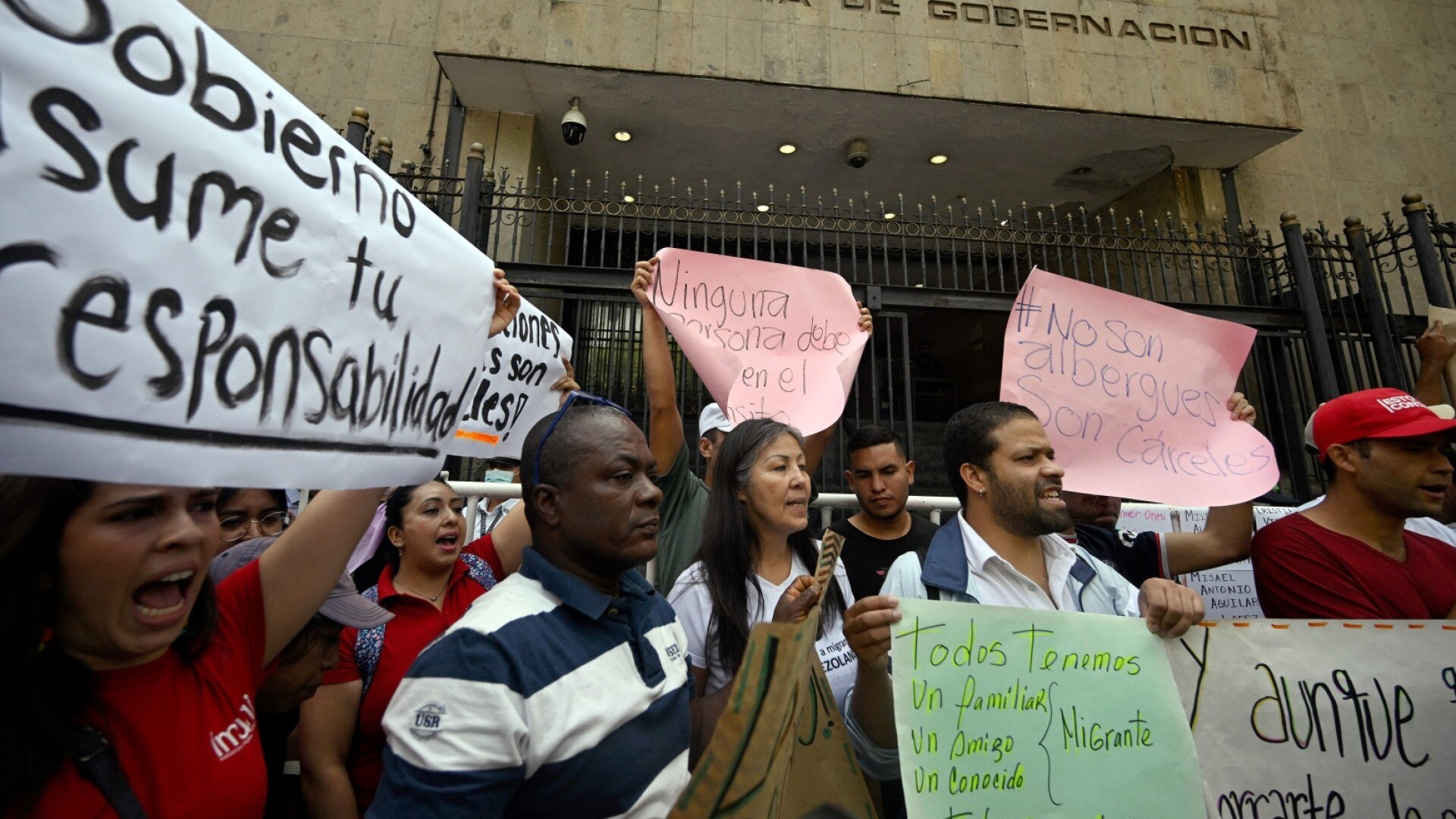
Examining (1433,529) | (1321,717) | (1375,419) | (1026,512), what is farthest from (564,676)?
(1433,529)

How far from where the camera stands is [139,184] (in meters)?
1.01

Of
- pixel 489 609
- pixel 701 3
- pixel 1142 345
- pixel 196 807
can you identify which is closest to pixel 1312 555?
pixel 1142 345

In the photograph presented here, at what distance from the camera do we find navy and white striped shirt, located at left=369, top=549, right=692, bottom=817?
119 cm

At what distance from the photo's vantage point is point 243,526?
2391 millimetres

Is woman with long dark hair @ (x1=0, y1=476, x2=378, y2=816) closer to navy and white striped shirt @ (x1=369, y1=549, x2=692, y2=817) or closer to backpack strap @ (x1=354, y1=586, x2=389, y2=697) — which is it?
navy and white striped shirt @ (x1=369, y1=549, x2=692, y2=817)

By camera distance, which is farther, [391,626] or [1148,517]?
[1148,517]

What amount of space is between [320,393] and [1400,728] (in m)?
2.74

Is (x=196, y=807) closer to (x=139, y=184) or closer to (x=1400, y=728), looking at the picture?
(x=139, y=184)

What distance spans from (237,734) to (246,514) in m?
1.32

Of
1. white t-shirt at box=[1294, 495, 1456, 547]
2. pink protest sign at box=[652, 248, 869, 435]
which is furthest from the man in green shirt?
white t-shirt at box=[1294, 495, 1456, 547]

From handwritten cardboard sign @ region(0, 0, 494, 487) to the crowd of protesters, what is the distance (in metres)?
0.28

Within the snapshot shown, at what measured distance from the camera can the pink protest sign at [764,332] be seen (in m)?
3.16

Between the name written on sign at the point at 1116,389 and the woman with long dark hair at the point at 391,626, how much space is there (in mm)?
2118

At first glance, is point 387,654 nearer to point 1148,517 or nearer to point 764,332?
point 764,332
